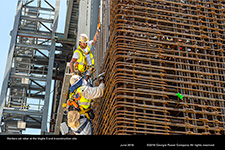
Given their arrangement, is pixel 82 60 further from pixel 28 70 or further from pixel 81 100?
pixel 28 70

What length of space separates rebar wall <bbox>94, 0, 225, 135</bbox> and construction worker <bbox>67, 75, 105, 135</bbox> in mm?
434

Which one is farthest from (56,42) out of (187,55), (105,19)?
(187,55)

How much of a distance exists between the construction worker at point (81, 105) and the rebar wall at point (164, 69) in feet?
1.42

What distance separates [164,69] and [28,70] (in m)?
25.7

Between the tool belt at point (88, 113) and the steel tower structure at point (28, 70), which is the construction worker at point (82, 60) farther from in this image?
the steel tower structure at point (28, 70)

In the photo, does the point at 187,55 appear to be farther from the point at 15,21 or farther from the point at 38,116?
the point at 15,21

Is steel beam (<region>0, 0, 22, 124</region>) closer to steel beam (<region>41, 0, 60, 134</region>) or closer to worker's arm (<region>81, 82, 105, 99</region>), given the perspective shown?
steel beam (<region>41, 0, 60, 134</region>)

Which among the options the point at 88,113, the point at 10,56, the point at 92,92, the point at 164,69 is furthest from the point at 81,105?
the point at 10,56

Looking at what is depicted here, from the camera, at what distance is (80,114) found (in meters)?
16.9

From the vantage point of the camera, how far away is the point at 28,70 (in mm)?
39000

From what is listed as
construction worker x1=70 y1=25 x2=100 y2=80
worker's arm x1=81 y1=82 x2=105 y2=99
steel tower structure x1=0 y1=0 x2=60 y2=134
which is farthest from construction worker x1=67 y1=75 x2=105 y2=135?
steel tower structure x1=0 y1=0 x2=60 y2=134

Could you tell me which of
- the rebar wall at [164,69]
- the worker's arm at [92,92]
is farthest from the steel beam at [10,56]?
the rebar wall at [164,69]

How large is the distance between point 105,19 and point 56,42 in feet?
77.4

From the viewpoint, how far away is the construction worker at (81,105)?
1652 cm
